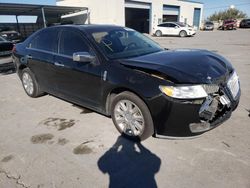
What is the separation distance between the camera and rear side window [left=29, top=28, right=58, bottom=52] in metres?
4.32

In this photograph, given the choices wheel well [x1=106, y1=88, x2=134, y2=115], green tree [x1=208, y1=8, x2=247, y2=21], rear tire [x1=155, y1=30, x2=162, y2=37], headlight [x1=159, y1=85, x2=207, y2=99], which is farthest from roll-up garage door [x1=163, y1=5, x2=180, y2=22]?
green tree [x1=208, y1=8, x2=247, y2=21]

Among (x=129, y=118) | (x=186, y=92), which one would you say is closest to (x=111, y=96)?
(x=129, y=118)

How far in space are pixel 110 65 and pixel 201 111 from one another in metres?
1.42

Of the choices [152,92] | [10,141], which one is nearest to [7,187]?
[10,141]

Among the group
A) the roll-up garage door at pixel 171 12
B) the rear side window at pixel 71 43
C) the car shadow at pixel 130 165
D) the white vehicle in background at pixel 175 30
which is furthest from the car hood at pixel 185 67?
the roll-up garage door at pixel 171 12

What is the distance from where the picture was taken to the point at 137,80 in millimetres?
2873

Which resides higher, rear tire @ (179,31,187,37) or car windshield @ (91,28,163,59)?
car windshield @ (91,28,163,59)

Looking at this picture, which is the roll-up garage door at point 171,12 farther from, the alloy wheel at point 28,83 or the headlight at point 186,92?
the headlight at point 186,92

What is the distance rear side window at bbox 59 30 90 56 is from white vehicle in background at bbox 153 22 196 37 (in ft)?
73.1

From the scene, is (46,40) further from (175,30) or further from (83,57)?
(175,30)

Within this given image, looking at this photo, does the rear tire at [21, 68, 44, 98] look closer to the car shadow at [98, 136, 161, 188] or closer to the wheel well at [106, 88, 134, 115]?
the wheel well at [106, 88, 134, 115]

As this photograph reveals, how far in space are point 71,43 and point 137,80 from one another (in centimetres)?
169

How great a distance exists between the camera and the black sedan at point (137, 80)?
8.77 ft

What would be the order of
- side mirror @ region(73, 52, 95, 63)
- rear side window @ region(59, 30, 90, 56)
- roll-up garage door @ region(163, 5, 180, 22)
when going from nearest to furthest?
side mirror @ region(73, 52, 95, 63), rear side window @ region(59, 30, 90, 56), roll-up garage door @ region(163, 5, 180, 22)
